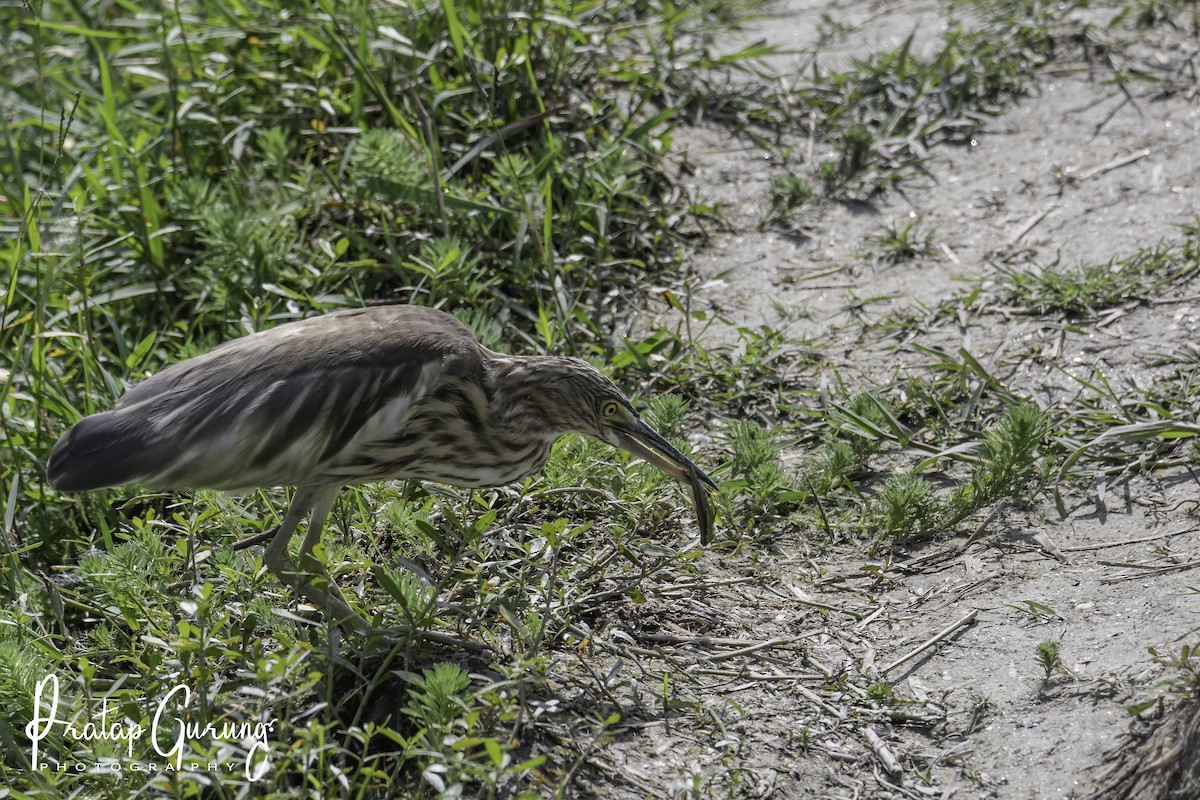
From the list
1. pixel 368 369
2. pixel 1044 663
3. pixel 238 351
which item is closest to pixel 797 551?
pixel 1044 663

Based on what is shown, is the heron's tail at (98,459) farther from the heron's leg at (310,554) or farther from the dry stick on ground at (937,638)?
the dry stick on ground at (937,638)

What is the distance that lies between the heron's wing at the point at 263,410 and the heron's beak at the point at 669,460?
650 millimetres

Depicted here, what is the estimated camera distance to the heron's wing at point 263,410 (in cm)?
361

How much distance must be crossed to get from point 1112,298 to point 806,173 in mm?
1664

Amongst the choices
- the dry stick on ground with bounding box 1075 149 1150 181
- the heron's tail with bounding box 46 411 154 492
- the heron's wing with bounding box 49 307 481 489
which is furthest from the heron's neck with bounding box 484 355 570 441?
the dry stick on ground with bounding box 1075 149 1150 181

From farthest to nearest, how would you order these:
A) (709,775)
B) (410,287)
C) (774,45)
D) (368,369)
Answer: (774,45)
(410,287)
(368,369)
(709,775)

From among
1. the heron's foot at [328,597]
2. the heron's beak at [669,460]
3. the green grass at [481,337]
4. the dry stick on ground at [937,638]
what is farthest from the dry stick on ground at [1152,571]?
the heron's foot at [328,597]

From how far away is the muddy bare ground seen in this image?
3.47m

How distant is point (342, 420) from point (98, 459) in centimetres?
66

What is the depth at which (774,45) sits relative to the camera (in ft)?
22.7

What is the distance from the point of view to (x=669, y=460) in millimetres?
4246

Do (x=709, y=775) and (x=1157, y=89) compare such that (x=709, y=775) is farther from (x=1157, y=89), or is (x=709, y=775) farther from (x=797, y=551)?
(x=1157, y=89)

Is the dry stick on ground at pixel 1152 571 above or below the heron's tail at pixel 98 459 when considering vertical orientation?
below

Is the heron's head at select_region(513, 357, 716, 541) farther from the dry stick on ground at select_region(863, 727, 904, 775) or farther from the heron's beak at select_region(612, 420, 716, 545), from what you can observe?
the dry stick on ground at select_region(863, 727, 904, 775)
